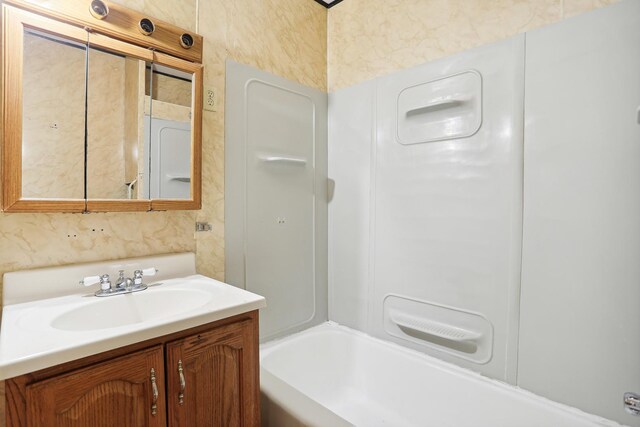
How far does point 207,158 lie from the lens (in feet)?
5.24

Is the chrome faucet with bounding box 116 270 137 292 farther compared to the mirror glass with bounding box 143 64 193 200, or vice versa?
the mirror glass with bounding box 143 64 193 200

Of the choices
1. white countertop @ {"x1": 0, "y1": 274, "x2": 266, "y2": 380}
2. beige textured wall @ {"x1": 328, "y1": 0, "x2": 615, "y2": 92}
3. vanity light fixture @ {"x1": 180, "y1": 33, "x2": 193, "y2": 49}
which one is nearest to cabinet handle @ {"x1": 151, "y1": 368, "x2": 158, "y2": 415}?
white countertop @ {"x1": 0, "y1": 274, "x2": 266, "y2": 380}

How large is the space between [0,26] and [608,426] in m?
2.48

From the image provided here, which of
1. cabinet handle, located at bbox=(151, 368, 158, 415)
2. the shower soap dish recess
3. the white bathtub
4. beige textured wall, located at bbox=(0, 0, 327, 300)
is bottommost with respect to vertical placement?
the white bathtub

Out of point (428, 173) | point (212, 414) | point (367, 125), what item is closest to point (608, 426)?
point (428, 173)

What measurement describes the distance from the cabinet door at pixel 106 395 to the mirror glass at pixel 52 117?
2.16ft

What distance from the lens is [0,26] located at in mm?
1034

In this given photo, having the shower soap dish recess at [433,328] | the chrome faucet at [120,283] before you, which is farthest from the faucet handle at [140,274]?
the shower soap dish recess at [433,328]

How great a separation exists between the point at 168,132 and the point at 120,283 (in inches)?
25.5

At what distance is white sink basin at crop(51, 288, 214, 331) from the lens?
1074 mm

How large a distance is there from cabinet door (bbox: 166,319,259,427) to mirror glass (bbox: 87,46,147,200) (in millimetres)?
676

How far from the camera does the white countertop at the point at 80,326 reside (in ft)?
2.46

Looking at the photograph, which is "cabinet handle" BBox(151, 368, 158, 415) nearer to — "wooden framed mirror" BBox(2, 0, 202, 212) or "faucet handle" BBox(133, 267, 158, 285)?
"faucet handle" BBox(133, 267, 158, 285)

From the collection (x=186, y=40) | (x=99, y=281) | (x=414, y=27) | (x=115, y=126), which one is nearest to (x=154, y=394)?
(x=99, y=281)
